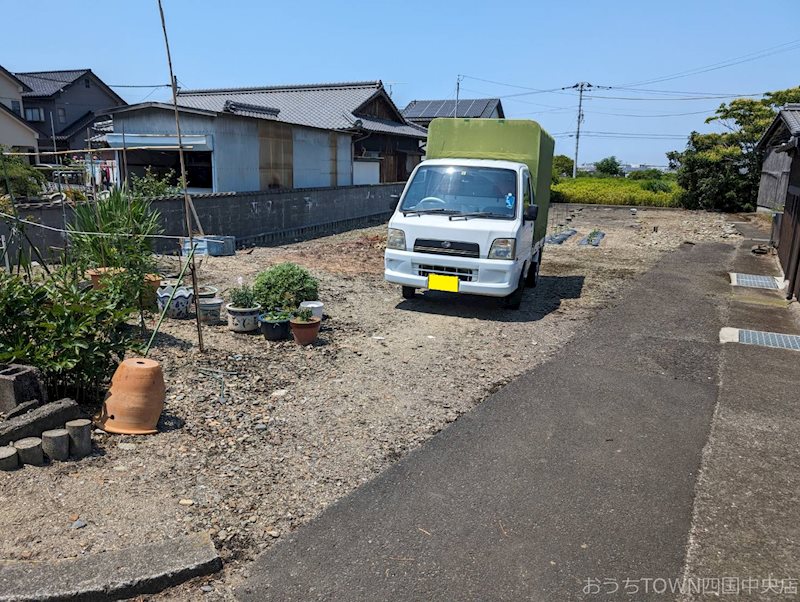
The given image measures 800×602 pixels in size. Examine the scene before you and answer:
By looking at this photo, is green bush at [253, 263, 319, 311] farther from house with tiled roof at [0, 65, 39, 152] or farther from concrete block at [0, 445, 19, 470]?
house with tiled roof at [0, 65, 39, 152]

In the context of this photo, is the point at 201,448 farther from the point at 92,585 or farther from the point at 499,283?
the point at 499,283

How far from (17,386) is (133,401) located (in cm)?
71

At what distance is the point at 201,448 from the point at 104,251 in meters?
3.63

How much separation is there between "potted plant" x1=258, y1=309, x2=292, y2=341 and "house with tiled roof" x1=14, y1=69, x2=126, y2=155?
35230 mm

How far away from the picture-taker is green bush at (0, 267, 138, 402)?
4074 mm

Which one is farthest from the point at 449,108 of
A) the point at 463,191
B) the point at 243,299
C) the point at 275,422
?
the point at 275,422

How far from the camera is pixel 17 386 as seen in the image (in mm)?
3857

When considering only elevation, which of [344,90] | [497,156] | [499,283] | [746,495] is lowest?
[746,495]

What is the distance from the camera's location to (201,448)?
13.1ft

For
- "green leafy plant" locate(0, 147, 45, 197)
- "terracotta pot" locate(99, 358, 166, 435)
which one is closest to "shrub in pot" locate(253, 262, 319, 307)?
"terracotta pot" locate(99, 358, 166, 435)

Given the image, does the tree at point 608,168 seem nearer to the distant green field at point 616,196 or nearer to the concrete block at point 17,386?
the distant green field at point 616,196

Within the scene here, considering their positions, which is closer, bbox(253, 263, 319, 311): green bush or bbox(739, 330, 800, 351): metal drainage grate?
bbox(253, 263, 319, 311): green bush

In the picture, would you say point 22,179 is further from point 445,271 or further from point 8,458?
point 8,458

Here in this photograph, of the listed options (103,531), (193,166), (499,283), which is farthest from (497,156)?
(193,166)
